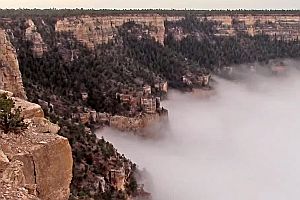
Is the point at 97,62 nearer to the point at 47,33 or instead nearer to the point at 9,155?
the point at 47,33

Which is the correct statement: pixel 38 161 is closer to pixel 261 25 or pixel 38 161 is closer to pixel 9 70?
pixel 9 70

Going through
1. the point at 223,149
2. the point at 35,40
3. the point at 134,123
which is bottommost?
the point at 223,149

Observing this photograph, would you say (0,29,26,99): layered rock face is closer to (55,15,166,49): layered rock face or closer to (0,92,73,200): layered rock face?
(0,92,73,200): layered rock face

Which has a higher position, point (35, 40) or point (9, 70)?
point (9, 70)

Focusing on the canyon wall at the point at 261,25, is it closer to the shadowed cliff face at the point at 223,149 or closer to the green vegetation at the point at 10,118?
the shadowed cliff face at the point at 223,149

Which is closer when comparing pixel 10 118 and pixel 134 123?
pixel 10 118

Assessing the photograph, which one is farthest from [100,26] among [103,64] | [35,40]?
[35,40]

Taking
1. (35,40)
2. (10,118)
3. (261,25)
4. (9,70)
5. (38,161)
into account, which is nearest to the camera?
(38,161)

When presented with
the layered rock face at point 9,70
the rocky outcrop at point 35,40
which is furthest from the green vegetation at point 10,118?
the rocky outcrop at point 35,40
